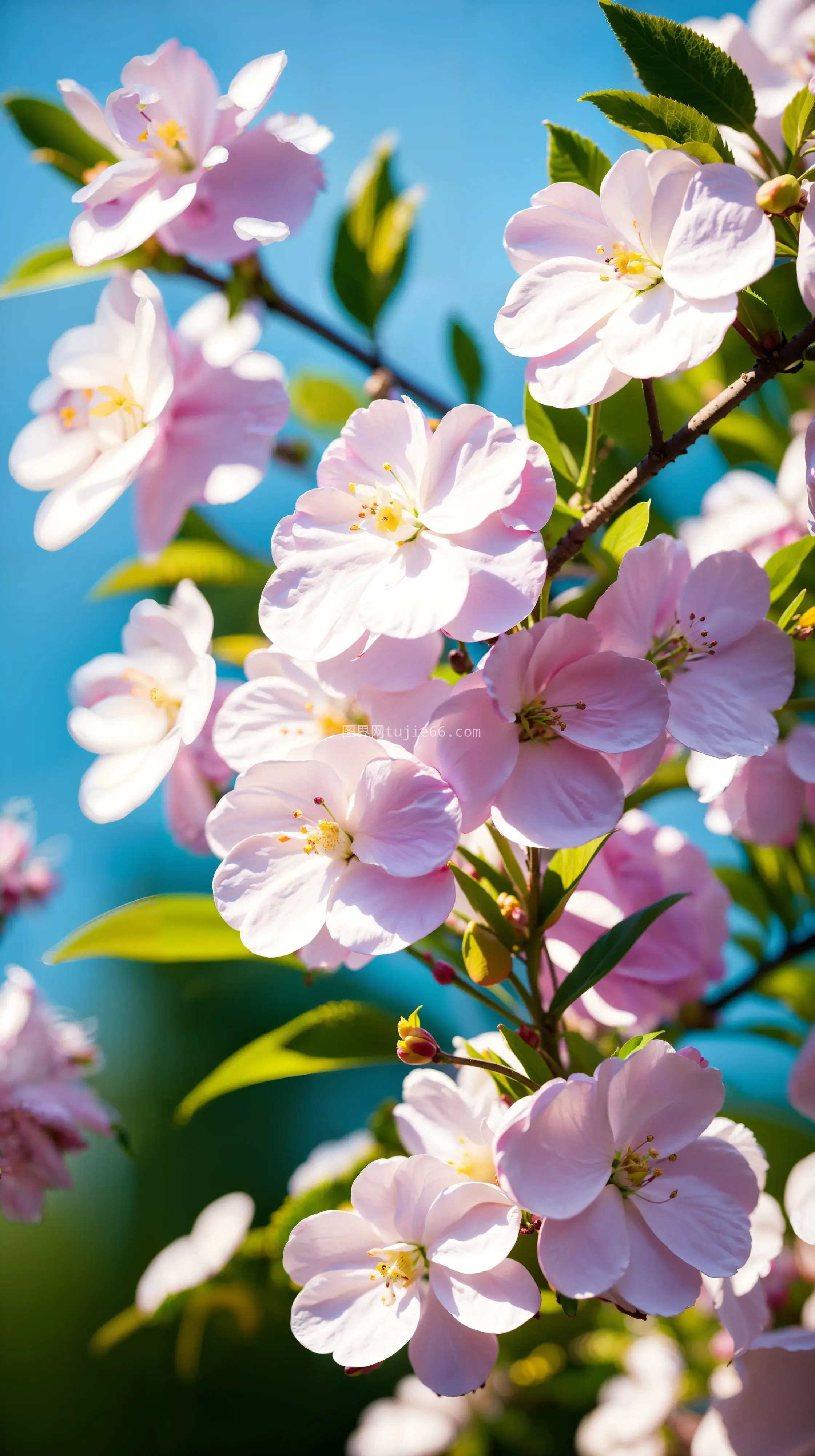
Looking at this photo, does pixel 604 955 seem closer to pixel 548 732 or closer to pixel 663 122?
pixel 548 732

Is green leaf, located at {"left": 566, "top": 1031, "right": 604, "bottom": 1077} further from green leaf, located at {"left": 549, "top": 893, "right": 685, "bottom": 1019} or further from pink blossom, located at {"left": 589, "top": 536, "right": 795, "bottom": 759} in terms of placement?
pink blossom, located at {"left": 589, "top": 536, "right": 795, "bottom": 759}

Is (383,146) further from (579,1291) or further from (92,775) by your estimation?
(579,1291)

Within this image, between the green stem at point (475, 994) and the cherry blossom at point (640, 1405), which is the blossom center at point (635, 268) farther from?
the cherry blossom at point (640, 1405)

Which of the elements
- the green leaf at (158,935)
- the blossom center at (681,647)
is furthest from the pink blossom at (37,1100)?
the blossom center at (681,647)

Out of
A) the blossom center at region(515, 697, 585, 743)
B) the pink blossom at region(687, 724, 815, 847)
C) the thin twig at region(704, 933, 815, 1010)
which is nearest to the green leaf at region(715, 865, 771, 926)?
the thin twig at region(704, 933, 815, 1010)

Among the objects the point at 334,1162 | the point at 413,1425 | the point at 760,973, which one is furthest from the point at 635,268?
the point at 413,1425
